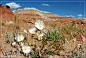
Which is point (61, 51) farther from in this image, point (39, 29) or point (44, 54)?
point (39, 29)

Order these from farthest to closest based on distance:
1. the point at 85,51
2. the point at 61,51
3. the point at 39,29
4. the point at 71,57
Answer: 1. the point at 61,51
2. the point at 85,51
3. the point at 71,57
4. the point at 39,29

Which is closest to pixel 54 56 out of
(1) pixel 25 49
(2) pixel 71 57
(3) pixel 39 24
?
(2) pixel 71 57

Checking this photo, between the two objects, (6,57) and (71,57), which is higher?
(6,57)

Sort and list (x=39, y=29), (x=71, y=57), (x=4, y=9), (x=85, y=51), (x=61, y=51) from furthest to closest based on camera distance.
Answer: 1. (x=4, y=9)
2. (x=61, y=51)
3. (x=85, y=51)
4. (x=71, y=57)
5. (x=39, y=29)

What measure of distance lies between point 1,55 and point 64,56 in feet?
4.26

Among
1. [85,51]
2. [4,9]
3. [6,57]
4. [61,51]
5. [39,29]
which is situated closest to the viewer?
Result: [39,29]

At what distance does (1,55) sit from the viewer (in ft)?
4.41

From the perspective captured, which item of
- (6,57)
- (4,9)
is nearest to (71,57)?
(6,57)

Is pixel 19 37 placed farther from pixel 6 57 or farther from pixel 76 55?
pixel 76 55

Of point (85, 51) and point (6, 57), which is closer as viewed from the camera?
point (6, 57)

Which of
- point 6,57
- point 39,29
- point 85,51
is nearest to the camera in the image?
point 39,29

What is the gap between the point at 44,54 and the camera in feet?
4.75

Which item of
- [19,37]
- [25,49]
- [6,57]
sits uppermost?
[19,37]

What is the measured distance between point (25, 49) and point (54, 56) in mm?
704
